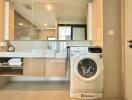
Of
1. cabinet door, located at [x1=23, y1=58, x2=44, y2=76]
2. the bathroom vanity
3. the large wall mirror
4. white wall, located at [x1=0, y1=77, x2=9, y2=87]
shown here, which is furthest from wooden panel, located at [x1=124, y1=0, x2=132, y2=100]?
white wall, located at [x1=0, y1=77, x2=9, y2=87]

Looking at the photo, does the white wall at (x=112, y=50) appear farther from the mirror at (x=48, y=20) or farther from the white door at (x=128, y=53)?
the mirror at (x=48, y=20)

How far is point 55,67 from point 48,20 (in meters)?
1.35

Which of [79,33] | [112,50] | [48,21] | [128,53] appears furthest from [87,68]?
[48,21]

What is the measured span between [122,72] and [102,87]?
467 millimetres

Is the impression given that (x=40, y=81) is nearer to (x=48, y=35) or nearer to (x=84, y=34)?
(x=48, y=35)

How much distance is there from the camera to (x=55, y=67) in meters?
4.25

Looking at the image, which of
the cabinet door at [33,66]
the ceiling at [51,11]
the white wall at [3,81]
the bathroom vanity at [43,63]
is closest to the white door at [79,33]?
the ceiling at [51,11]

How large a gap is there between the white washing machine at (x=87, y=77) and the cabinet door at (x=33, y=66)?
0.87m

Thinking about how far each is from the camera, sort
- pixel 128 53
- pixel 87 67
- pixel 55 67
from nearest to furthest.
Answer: pixel 128 53
pixel 87 67
pixel 55 67

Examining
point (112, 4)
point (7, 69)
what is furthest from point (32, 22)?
point (112, 4)

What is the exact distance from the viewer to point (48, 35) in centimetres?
495

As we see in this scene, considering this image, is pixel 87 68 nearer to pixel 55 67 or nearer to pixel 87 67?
pixel 87 67

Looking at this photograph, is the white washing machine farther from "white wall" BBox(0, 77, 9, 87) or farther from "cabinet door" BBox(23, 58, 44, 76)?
"white wall" BBox(0, 77, 9, 87)

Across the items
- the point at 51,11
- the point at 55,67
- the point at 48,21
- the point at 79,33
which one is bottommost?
the point at 55,67
